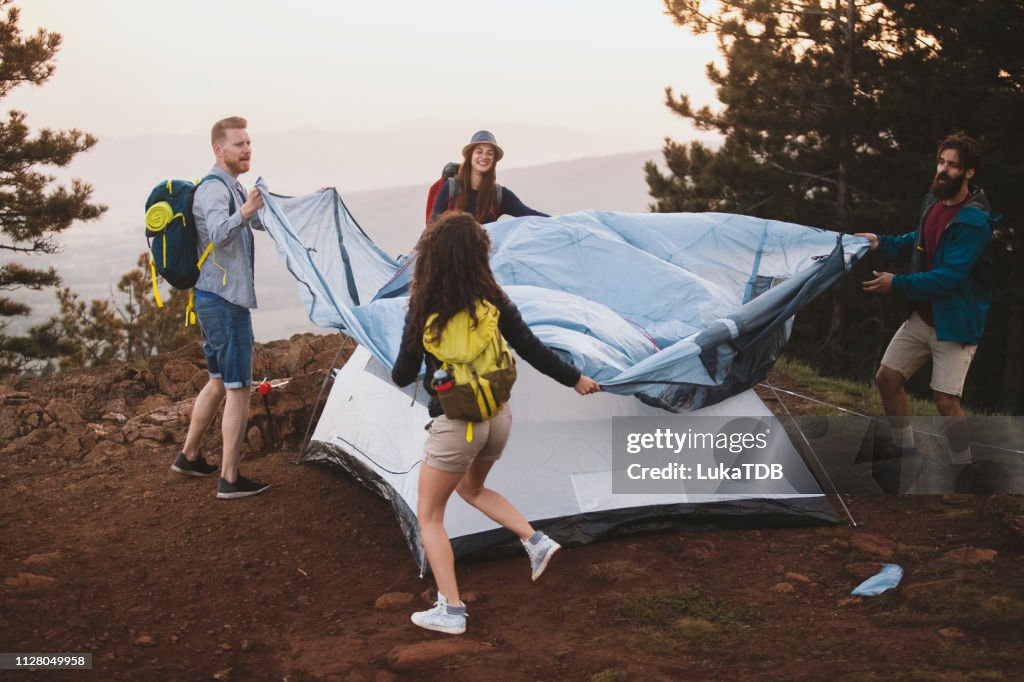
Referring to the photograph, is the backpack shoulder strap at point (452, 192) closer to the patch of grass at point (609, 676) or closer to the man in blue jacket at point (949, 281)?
the man in blue jacket at point (949, 281)

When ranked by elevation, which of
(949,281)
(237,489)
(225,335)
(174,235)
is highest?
(174,235)

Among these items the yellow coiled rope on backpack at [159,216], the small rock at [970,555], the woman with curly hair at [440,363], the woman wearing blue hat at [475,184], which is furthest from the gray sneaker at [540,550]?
the yellow coiled rope on backpack at [159,216]

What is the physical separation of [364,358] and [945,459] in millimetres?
3292

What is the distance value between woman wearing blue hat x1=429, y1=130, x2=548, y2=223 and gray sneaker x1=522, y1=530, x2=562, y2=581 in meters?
2.18

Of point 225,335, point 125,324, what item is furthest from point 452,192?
point 125,324

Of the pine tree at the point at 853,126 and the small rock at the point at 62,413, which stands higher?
the pine tree at the point at 853,126

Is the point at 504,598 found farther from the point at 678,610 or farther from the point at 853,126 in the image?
the point at 853,126

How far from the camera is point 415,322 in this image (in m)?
3.37

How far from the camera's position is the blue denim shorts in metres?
4.72

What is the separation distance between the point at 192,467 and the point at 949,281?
4.15 meters

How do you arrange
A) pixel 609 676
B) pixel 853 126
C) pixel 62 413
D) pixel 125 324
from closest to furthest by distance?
1. pixel 609 676
2. pixel 62 413
3. pixel 853 126
4. pixel 125 324

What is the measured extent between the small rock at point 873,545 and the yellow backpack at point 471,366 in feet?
6.32

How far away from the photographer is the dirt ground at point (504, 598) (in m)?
3.29

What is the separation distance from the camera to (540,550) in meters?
3.66
